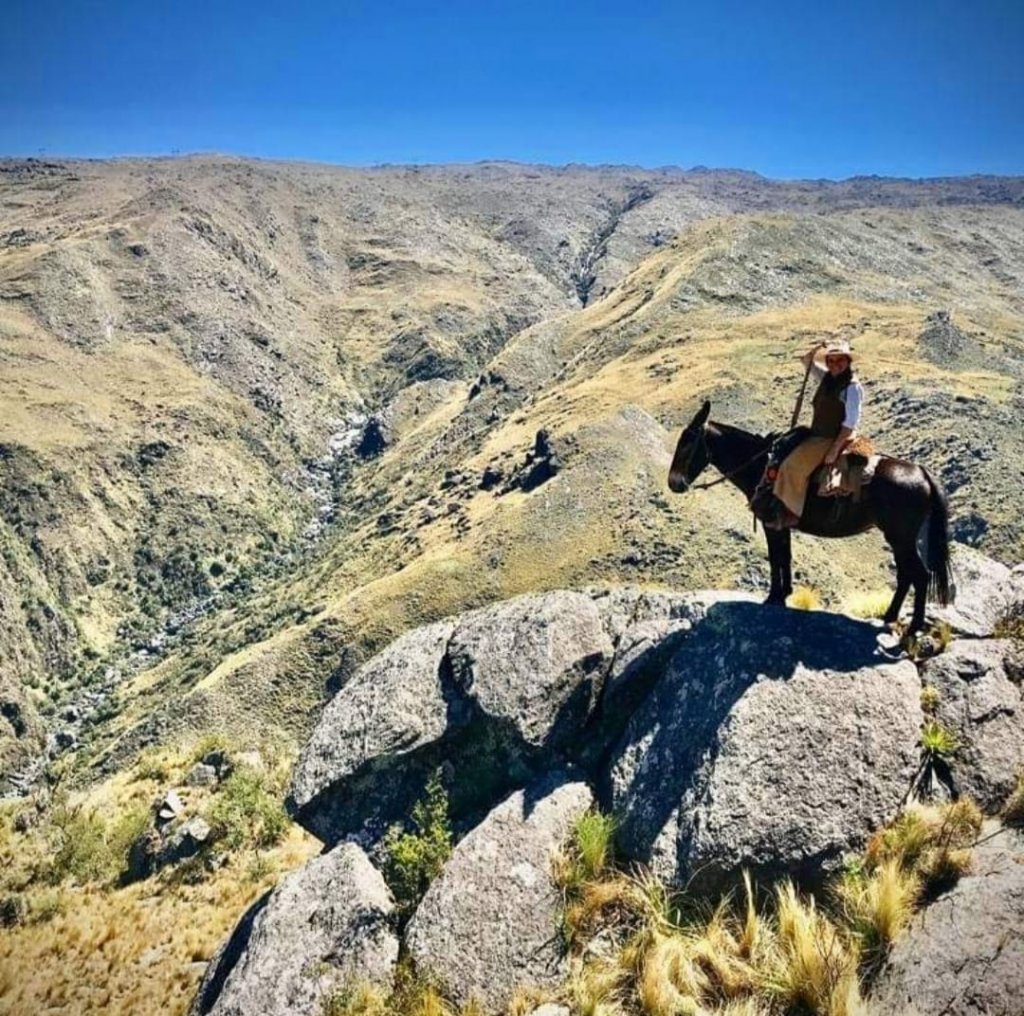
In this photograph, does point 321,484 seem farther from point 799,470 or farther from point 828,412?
point 828,412

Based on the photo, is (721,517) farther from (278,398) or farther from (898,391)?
(278,398)

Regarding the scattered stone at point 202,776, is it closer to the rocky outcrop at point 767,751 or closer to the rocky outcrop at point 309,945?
the rocky outcrop at point 309,945

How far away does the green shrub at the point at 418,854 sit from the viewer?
32.0 ft

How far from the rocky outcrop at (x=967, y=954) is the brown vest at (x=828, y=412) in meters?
5.69

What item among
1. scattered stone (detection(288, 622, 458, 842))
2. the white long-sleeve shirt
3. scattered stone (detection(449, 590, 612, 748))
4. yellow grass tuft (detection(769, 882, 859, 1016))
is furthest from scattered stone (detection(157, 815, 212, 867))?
the white long-sleeve shirt

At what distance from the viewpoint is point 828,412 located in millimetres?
10844

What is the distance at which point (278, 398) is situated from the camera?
13925 centimetres

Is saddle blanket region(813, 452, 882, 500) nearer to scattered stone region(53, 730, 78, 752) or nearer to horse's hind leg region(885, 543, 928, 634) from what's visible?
horse's hind leg region(885, 543, 928, 634)

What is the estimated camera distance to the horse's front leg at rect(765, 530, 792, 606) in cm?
1159

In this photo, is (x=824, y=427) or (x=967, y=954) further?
(x=824, y=427)

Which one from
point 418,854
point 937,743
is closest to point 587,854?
point 418,854

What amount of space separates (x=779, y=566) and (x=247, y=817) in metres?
15.3

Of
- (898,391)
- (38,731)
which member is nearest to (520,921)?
(898,391)

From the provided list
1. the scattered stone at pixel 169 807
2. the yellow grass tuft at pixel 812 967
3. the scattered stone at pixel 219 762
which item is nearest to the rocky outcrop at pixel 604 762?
the yellow grass tuft at pixel 812 967
